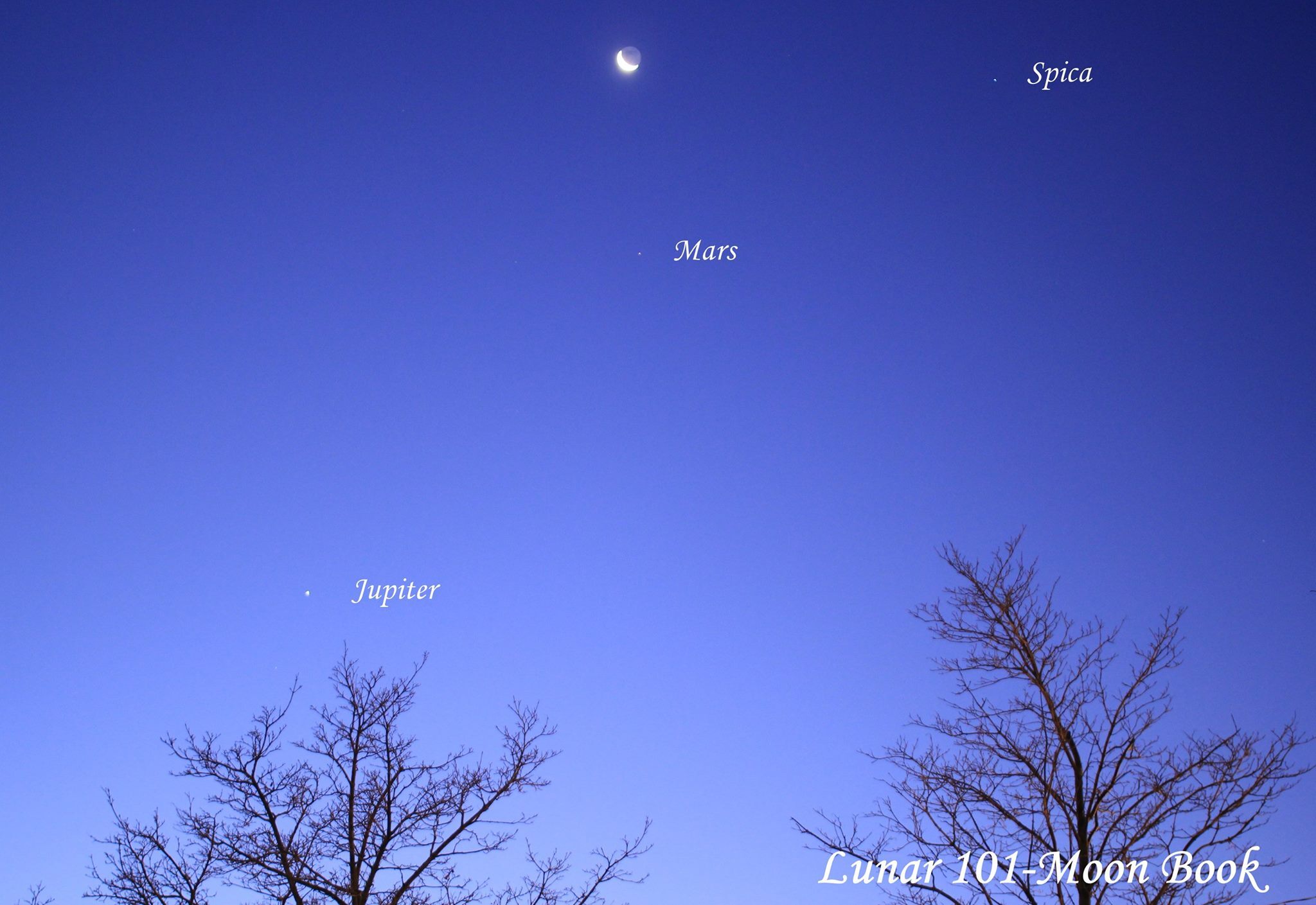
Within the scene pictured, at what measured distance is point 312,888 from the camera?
10.1 m

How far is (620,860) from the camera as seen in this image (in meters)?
11.8

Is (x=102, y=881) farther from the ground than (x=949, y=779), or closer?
closer

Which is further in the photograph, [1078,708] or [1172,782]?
[1078,708]

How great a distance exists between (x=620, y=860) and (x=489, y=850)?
1.96 m

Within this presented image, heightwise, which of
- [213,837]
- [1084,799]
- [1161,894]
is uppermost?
[1084,799]

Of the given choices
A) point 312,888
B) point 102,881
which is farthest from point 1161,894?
point 102,881

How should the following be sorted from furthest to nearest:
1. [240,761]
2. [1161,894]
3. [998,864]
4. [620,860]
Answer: [620,860] → [240,761] → [998,864] → [1161,894]

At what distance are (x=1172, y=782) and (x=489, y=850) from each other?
8.62 meters

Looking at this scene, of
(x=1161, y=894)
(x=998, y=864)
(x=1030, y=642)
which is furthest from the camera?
(x=1030, y=642)

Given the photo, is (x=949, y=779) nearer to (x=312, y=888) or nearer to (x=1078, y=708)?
(x=1078, y=708)

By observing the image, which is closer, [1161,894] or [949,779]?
[1161,894]

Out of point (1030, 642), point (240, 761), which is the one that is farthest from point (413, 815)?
point (1030, 642)

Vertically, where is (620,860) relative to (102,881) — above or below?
above

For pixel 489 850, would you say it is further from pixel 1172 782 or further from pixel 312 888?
pixel 1172 782
